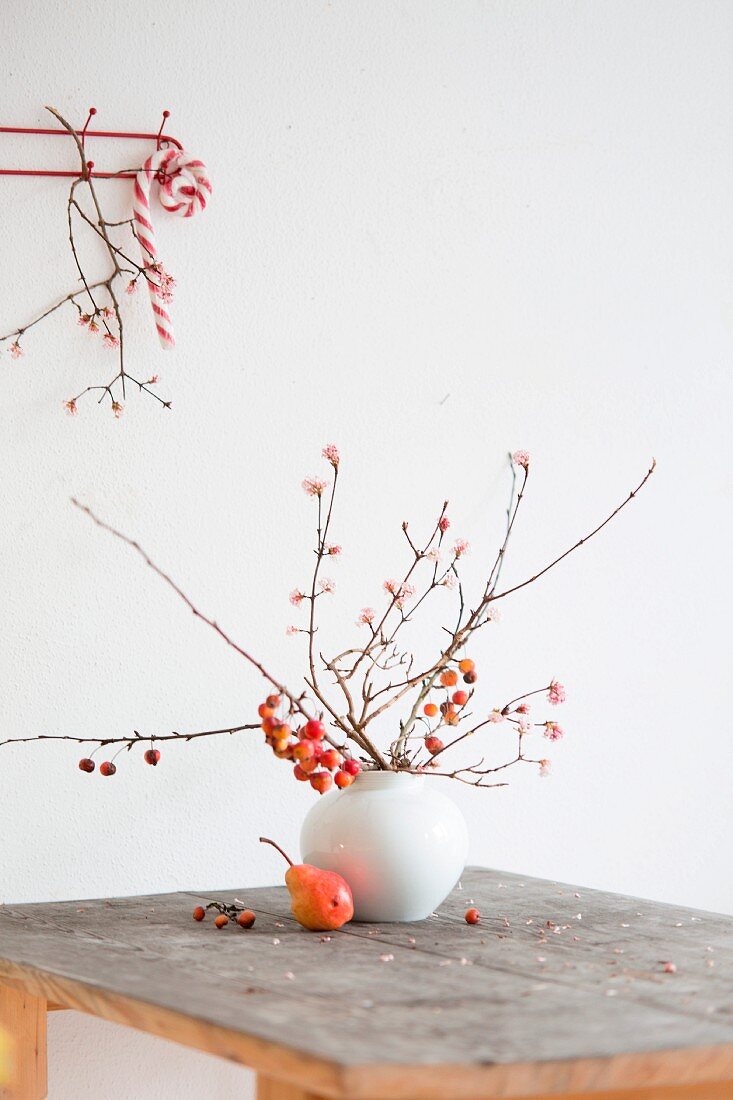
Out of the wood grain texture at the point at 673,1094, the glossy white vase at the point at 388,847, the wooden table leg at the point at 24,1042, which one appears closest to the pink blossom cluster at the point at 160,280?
the glossy white vase at the point at 388,847

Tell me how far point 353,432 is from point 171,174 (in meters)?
0.42

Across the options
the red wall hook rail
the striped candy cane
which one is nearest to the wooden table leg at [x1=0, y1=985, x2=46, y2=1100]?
the striped candy cane

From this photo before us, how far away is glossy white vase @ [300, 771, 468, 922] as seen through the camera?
144 cm

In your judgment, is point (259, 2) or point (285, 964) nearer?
point (285, 964)

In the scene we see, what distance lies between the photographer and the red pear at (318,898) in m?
1.38

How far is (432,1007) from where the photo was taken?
102 cm

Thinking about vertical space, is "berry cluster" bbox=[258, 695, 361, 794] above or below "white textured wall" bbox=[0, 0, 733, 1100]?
below

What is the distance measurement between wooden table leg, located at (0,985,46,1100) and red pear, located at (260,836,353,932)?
0.30 meters

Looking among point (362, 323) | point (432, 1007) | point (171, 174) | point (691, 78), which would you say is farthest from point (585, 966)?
point (691, 78)

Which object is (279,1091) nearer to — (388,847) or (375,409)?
(388,847)

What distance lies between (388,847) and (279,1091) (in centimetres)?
46

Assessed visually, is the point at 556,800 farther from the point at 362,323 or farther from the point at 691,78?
the point at 691,78

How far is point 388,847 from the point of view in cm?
144

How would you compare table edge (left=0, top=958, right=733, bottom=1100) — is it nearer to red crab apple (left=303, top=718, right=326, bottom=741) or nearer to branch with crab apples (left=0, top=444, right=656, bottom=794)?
red crab apple (left=303, top=718, right=326, bottom=741)
